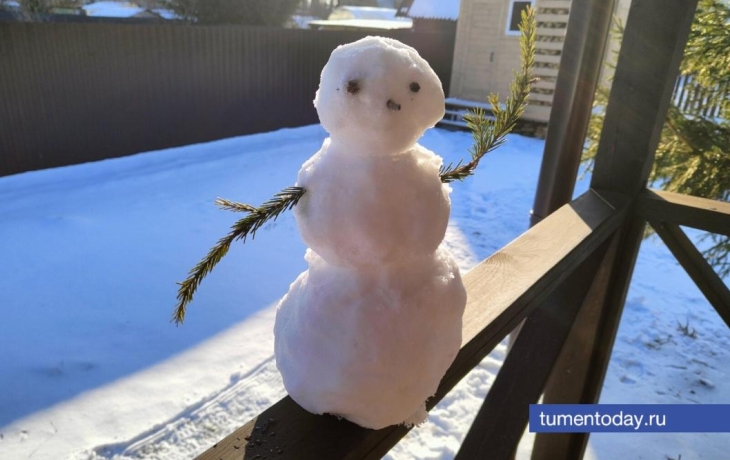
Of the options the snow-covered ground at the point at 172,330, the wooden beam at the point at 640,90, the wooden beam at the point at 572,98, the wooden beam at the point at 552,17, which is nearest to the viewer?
the wooden beam at the point at 640,90

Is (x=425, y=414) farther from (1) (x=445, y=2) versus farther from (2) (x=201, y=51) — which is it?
(1) (x=445, y=2)

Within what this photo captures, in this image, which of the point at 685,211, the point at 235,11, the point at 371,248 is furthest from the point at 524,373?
the point at 235,11

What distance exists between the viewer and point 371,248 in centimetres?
58

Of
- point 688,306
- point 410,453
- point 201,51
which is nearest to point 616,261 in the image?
point 410,453

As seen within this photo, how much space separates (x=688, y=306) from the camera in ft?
12.8

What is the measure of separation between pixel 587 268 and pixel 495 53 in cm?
829

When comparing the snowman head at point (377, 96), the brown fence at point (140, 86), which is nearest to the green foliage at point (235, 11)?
the brown fence at point (140, 86)

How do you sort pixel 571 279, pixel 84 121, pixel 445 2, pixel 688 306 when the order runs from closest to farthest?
pixel 571 279, pixel 688 306, pixel 84 121, pixel 445 2

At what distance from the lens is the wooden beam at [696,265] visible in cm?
174

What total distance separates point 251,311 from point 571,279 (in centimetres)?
226

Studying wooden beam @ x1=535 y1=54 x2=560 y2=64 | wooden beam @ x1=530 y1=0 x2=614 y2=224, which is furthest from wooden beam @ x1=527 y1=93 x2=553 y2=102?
wooden beam @ x1=530 y1=0 x2=614 y2=224

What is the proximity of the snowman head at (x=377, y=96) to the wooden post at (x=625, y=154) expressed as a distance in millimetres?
1326

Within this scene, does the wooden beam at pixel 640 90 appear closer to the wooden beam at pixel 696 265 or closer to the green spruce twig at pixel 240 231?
the wooden beam at pixel 696 265

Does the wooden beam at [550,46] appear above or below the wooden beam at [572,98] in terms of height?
above
